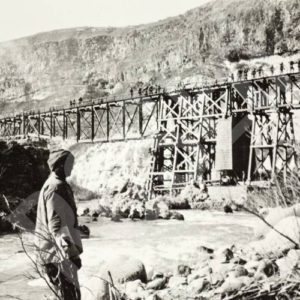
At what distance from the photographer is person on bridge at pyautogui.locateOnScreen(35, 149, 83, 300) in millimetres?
3990

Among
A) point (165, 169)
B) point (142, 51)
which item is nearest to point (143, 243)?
point (165, 169)

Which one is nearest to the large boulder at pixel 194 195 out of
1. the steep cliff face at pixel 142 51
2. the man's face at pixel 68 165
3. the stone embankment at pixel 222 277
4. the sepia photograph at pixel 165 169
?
the sepia photograph at pixel 165 169

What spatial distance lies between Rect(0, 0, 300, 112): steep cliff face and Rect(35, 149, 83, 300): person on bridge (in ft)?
122

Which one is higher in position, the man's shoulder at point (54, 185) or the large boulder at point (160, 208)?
the man's shoulder at point (54, 185)

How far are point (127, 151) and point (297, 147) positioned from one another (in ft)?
106

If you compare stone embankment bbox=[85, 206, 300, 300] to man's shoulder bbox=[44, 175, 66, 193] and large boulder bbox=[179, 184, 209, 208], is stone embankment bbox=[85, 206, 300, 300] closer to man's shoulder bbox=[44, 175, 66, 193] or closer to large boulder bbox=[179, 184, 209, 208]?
man's shoulder bbox=[44, 175, 66, 193]

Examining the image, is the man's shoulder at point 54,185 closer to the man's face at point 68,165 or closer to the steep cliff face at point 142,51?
the man's face at point 68,165

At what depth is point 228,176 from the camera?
71.7ft

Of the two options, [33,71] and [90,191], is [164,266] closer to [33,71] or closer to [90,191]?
[90,191]

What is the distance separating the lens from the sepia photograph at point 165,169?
4227mm

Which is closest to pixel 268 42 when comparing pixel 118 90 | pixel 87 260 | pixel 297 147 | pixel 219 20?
pixel 219 20

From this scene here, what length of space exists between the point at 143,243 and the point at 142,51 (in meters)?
50.2

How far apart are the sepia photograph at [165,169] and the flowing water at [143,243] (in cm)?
5

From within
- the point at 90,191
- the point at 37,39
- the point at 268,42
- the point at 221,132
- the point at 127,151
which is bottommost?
the point at 90,191
